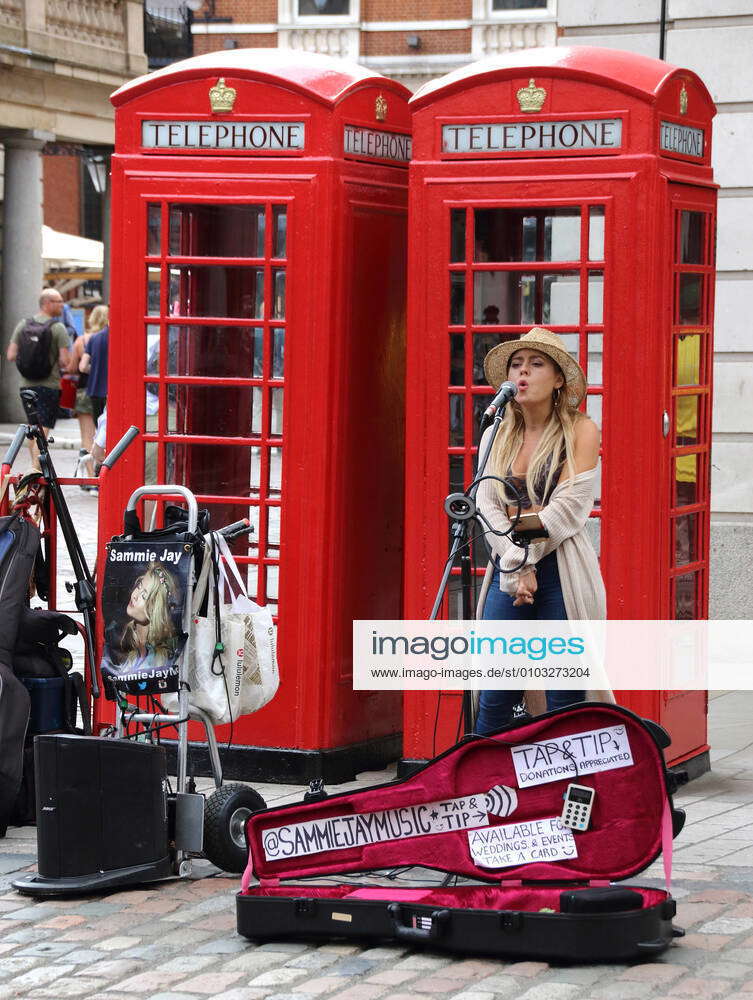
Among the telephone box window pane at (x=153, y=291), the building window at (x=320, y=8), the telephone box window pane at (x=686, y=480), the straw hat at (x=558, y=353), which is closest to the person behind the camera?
the straw hat at (x=558, y=353)

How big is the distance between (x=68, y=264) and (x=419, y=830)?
86.4ft

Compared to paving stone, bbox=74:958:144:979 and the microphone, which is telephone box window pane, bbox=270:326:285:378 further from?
paving stone, bbox=74:958:144:979

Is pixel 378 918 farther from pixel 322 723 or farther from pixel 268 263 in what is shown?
pixel 268 263

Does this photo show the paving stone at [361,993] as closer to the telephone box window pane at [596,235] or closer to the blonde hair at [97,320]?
the telephone box window pane at [596,235]

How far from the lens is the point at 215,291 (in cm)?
690

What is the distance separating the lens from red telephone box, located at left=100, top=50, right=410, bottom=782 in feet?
22.0

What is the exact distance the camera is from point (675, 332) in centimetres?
662

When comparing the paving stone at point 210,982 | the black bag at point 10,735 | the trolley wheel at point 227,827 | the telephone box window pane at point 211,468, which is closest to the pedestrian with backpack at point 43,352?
the telephone box window pane at point 211,468

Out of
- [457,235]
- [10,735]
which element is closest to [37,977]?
[10,735]

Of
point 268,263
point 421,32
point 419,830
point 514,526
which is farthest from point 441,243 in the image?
point 421,32

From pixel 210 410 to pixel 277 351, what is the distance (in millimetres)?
432

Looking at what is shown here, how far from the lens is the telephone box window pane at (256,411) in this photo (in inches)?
269

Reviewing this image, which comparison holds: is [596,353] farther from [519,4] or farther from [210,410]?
[519,4]

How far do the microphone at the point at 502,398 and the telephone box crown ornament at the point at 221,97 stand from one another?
198 centimetres
